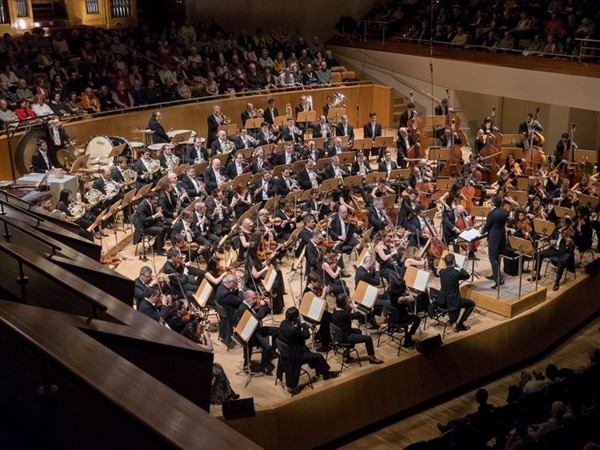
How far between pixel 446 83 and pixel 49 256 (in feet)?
49.6

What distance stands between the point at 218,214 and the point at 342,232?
1.83 meters

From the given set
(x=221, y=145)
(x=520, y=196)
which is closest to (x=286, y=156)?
(x=221, y=145)

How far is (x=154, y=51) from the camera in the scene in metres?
17.4

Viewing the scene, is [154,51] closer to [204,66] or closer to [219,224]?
[204,66]

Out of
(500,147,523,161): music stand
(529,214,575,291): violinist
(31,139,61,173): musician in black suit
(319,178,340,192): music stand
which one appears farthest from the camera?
(500,147,523,161): music stand

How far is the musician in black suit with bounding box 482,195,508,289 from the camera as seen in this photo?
1039 cm

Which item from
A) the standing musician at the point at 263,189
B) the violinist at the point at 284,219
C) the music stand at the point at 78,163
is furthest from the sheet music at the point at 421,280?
the music stand at the point at 78,163

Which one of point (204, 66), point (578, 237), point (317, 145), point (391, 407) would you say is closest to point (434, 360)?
point (391, 407)

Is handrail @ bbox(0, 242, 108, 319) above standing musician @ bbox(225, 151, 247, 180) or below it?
above

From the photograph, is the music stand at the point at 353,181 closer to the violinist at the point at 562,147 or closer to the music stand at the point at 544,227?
the music stand at the point at 544,227

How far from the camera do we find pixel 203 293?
29.1ft

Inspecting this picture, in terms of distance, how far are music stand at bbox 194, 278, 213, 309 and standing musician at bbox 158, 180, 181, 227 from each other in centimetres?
269

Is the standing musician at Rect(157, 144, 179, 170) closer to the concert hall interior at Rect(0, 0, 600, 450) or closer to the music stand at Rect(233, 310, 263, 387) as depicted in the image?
the concert hall interior at Rect(0, 0, 600, 450)

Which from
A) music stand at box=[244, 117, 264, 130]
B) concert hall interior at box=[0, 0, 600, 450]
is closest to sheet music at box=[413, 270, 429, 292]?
concert hall interior at box=[0, 0, 600, 450]
